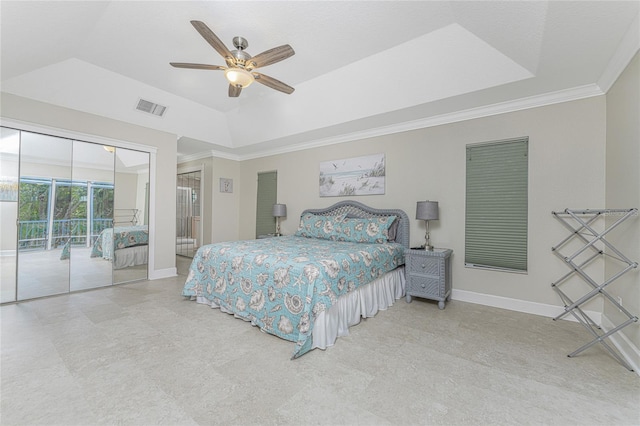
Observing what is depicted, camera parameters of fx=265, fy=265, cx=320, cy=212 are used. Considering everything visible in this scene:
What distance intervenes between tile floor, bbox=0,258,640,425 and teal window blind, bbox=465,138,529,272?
76 centimetres

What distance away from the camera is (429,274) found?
10.8 feet

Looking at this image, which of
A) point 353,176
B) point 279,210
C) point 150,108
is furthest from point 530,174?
point 150,108

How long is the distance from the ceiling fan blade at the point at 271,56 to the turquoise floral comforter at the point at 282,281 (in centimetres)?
184

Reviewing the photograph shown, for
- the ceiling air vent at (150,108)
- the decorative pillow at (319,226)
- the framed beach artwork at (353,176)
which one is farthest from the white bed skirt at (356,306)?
the ceiling air vent at (150,108)

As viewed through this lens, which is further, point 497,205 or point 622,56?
point 497,205

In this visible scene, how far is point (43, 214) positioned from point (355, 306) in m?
4.18

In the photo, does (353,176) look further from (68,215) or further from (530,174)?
(68,215)

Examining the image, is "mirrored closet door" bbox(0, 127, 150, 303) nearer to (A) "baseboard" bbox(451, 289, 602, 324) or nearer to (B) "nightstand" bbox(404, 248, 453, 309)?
(B) "nightstand" bbox(404, 248, 453, 309)

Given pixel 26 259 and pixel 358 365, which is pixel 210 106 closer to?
pixel 26 259

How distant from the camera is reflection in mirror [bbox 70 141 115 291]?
12.2 ft

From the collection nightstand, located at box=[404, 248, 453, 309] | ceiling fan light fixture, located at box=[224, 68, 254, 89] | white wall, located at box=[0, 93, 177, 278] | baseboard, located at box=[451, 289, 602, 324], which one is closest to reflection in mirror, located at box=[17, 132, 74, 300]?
white wall, located at box=[0, 93, 177, 278]

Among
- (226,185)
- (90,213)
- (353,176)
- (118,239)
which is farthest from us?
(226,185)

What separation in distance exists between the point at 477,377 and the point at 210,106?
201 inches

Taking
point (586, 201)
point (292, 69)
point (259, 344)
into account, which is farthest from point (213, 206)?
point (586, 201)
